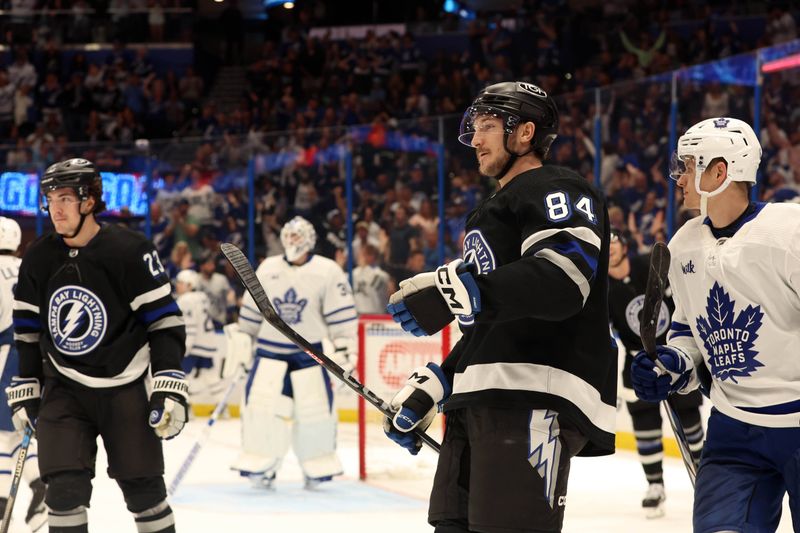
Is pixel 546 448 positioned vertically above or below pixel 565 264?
below

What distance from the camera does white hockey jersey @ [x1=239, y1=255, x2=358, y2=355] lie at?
643 cm

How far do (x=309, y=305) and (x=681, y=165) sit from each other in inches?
151

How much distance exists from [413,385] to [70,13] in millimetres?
11495

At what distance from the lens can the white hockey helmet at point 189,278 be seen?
30.2 ft

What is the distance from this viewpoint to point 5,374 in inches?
187

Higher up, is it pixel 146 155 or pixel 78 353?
pixel 146 155

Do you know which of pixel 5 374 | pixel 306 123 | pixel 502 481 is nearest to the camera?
pixel 502 481

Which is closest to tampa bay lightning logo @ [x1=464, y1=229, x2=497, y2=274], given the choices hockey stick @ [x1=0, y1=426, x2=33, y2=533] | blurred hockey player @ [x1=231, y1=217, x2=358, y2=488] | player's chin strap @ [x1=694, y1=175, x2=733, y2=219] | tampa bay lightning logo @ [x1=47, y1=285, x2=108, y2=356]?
player's chin strap @ [x1=694, y1=175, x2=733, y2=219]

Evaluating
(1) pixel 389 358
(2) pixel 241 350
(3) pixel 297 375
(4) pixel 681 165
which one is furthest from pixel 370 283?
(4) pixel 681 165

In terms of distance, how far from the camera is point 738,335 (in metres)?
2.60

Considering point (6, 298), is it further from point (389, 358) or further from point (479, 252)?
point (479, 252)

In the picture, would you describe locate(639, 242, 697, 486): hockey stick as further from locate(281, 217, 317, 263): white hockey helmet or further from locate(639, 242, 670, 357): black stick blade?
locate(281, 217, 317, 263): white hockey helmet

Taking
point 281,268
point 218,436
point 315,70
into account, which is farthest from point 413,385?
point 315,70

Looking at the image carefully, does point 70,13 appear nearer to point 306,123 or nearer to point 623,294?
point 306,123
